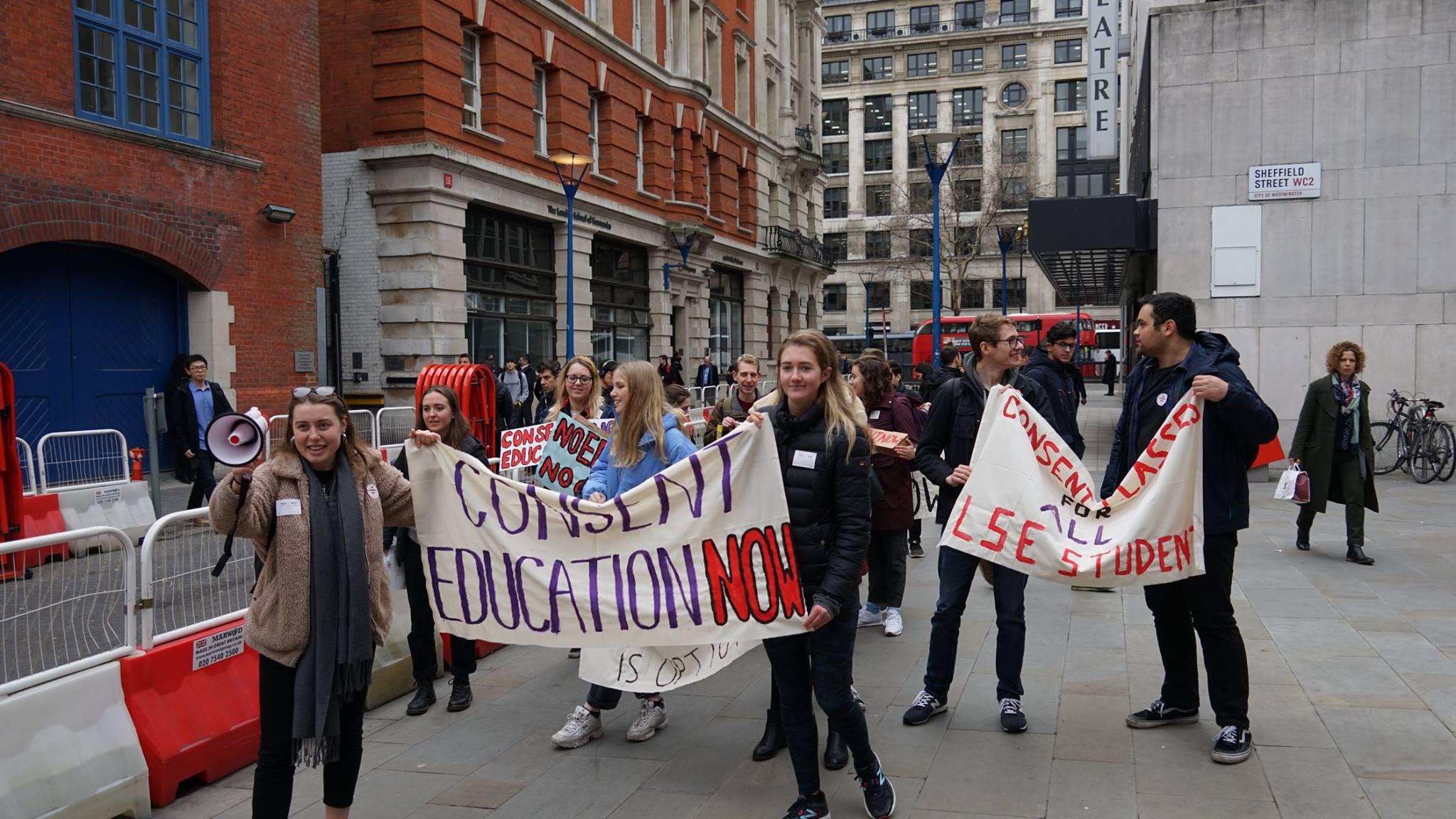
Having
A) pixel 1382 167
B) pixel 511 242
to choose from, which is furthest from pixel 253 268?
pixel 1382 167

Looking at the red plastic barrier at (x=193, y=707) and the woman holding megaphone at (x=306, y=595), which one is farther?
the red plastic barrier at (x=193, y=707)

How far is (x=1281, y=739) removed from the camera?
5.25 m

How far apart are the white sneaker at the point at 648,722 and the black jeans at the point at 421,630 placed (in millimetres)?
1053

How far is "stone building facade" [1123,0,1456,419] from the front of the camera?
50.5 feet

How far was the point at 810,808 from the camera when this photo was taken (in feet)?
14.1

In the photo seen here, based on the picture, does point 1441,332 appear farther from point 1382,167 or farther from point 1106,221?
point 1106,221

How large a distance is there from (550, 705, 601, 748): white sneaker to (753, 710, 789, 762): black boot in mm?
883

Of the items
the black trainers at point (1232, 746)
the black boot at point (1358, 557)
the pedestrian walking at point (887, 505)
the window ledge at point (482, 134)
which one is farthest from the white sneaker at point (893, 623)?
the window ledge at point (482, 134)

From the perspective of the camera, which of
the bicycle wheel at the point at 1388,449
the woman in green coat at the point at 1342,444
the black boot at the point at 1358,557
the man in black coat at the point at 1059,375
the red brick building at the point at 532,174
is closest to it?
the man in black coat at the point at 1059,375

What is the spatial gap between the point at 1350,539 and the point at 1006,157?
6809cm

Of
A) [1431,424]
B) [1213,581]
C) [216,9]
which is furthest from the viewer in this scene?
[216,9]

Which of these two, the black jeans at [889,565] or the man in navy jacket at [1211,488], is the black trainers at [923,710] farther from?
the black jeans at [889,565]

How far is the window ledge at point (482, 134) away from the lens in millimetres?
22797

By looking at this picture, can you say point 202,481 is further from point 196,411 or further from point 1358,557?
point 1358,557
